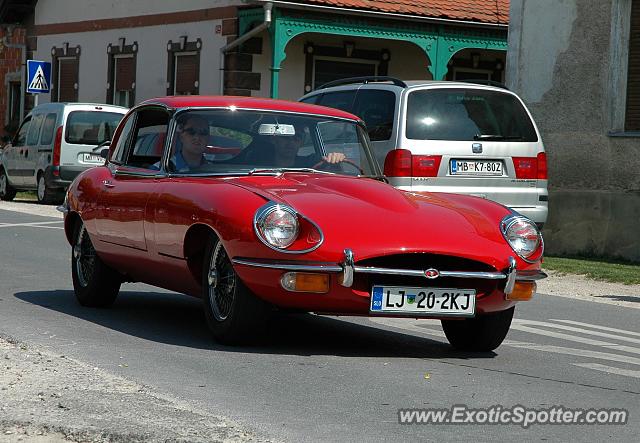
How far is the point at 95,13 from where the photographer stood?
1406 inches

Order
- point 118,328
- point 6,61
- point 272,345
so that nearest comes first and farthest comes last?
point 272,345
point 118,328
point 6,61

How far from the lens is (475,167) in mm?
14289

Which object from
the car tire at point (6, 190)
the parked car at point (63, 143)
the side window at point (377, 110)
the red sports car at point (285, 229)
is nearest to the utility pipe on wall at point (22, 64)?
the car tire at point (6, 190)

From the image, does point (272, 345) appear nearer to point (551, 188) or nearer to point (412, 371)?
point (412, 371)

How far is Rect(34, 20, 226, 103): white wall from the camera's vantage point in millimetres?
30391

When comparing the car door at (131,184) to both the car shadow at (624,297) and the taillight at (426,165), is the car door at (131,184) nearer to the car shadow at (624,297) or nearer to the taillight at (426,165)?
the taillight at (426,165)

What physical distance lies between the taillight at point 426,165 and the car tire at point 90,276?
4519mm

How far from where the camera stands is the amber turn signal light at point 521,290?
8.00 meters

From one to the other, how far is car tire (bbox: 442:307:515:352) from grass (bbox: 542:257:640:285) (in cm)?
637

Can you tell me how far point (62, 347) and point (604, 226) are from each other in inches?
450

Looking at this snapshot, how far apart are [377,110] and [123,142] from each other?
15.6 feet

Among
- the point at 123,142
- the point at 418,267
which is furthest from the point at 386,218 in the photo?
the point at 123,142

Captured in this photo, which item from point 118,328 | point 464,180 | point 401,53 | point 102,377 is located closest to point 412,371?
point 102,377

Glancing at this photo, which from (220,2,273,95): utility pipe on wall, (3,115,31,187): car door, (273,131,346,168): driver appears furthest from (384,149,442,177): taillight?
(3,115,31,187): car door
